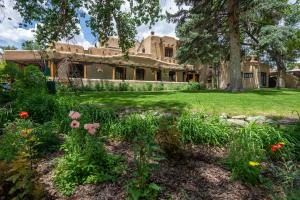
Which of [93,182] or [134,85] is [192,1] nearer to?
[134,85]

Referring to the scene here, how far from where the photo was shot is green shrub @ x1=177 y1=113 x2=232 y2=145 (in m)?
4.50

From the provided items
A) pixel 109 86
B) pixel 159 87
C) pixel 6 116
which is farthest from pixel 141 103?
pixel 159 87

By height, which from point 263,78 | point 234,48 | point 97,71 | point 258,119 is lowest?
point 258,119

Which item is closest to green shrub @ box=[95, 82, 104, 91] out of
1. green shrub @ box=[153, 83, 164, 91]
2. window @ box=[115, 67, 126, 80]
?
green shrub @ box=[153, 83, 164, 91]

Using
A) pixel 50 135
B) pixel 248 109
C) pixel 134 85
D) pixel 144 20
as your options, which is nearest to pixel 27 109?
pixel 50 135

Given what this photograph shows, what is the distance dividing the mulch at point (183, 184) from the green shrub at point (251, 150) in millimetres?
147

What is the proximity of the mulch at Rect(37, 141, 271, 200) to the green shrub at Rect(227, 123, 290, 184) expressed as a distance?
0.15 meters

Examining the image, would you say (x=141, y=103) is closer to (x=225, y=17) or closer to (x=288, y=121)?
(x=288, y=121)

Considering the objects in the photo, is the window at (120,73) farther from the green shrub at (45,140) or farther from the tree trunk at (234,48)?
the green shrub at (45,140)

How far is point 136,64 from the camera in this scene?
2569 cm

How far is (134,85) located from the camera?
2247 centimetres

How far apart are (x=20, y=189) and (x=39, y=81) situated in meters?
5.93

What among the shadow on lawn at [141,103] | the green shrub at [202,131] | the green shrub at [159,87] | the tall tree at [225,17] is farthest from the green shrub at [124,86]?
the green shrub at [202,131]

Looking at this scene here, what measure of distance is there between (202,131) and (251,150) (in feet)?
3.41
